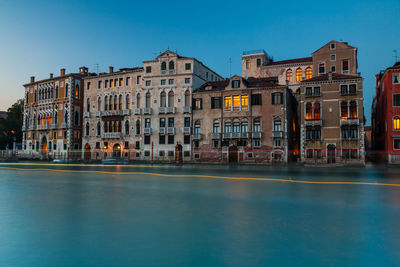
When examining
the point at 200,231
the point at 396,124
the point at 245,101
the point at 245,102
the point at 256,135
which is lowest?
the point at 200,231

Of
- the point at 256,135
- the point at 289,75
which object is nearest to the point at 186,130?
the point at 256,135

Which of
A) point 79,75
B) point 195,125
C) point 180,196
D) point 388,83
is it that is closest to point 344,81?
point 388,83

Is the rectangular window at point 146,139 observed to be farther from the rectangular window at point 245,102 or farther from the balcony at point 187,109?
the rectangular window at point 245,102

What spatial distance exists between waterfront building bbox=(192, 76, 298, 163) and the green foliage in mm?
47602

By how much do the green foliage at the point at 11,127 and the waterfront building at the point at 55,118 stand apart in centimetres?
625

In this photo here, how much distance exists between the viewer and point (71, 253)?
5.29m

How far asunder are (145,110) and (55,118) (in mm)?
22186

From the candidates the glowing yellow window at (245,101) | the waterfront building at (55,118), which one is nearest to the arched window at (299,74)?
the glowing yellow window at (245,101)

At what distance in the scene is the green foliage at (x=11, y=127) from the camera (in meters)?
70.9

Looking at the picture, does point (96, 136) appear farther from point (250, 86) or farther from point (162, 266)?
point (162, 266)

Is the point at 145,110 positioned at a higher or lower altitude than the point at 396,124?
higher

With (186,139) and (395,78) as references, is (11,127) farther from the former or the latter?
(395,78)

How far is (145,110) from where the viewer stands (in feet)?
176

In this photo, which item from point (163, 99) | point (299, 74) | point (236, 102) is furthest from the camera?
point (299, 74)
